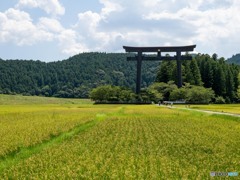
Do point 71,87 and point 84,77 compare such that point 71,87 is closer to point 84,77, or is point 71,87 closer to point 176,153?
point 84,77

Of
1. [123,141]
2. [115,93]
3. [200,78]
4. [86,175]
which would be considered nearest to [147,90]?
[115,93]

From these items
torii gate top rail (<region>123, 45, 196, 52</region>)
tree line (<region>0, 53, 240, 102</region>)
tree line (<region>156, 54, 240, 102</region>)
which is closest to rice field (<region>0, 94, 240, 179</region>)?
torii gate top rail (<region>123, 45, 196, 52</region>)

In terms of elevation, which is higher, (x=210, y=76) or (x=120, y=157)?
(x=210, y=76)

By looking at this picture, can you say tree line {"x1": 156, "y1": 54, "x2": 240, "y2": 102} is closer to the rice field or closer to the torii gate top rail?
the torii gate top rail

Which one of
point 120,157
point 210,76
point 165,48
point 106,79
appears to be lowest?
point 120,157

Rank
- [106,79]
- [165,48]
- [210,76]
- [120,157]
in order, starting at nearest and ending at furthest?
1. [120,157]
2. [165,48]
3. [210,76]
4. [106,79]

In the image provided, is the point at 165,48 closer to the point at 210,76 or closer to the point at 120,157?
the point at 210,76

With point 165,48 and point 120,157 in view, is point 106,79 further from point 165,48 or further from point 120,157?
point 120,157

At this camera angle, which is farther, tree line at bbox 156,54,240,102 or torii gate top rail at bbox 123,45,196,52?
tree line at bbox 156,54,240,102

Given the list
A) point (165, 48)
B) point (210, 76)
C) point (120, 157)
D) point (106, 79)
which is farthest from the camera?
point (106, 79)

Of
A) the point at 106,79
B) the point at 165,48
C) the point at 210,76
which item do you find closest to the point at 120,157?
the point at 165,48

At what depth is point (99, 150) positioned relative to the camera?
52.7ft

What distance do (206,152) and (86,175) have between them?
670 cm

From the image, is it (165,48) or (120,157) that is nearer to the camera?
(120,157)
